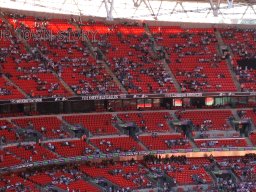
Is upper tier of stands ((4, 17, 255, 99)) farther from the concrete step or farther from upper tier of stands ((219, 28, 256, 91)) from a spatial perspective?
the concrete step

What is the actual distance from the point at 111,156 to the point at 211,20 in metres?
24.6

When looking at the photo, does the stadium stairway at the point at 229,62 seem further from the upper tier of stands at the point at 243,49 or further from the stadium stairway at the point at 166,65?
the stadium stairway at the point at 166,65

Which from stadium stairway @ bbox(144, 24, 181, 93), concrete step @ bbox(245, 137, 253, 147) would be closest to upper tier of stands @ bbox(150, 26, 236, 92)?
stadium stairway @ bbox(144, 24, 181, 93)

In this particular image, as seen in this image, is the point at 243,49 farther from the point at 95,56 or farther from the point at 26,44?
the point at 26,44

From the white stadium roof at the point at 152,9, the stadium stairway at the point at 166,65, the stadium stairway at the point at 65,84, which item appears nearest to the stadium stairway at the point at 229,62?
the white stadium roof at the point at 152,9

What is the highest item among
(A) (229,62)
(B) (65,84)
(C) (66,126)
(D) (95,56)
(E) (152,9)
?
(E) (152,9)

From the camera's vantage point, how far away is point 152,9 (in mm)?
70625

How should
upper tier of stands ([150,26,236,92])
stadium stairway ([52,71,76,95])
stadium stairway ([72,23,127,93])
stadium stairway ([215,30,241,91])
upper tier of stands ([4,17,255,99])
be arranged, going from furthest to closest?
stadium stairway ([215,30,241,91]) → upper tier of stands ([150,26,236,92]) → stadium stairway ([72,23,127,93]) → upper tier of stands ([4,17,255,99]) → stadium stairway ([52,71,76,95])

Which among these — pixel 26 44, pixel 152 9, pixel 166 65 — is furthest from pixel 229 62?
pixel 26 44

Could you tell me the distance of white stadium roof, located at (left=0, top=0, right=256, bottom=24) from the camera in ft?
216

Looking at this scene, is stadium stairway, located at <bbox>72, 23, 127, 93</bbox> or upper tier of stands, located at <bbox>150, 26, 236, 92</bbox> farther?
upper tier of stands, located at <bbox>150, 26, 236, 92</bbox>

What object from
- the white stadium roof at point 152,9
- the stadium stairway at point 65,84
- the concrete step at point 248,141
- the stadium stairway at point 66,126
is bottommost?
the concrete step at point 248,141

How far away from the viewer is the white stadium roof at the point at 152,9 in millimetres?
65938

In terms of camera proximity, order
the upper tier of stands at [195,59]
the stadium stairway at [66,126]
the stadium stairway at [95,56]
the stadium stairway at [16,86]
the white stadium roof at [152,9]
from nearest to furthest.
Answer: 1. the stadium stairway at [16,86]
2. the stadium stairway at [66,126]
3. the stadium stairway at [95,56]
4. the upper tier of stands at [195,59]
5. the white stadium roof at [152,9]
